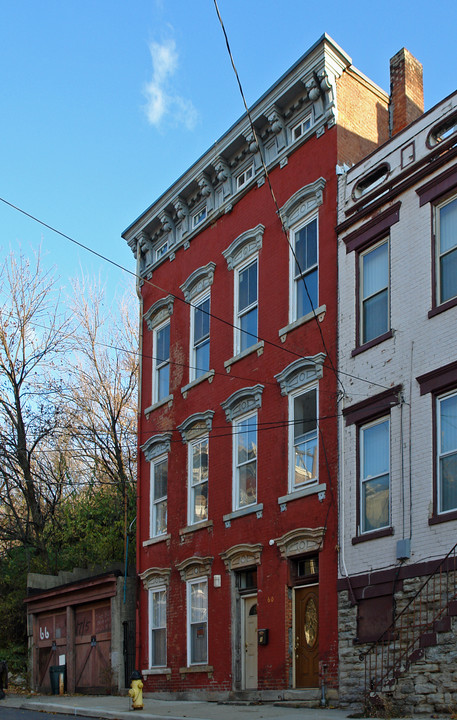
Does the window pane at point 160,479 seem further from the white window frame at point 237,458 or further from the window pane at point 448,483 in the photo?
the window pane at point 448,483

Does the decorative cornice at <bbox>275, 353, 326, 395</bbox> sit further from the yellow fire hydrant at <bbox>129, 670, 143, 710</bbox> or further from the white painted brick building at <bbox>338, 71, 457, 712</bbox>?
the yellow fire hydrant at <bbox>129, 670, 143, 710</bbox>

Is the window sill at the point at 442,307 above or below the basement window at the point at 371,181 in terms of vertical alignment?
below

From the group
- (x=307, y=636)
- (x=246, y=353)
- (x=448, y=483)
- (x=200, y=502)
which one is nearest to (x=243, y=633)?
(x=307, y=636)

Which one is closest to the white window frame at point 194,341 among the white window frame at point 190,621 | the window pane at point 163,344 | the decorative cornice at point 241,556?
the window pane at point 163,344

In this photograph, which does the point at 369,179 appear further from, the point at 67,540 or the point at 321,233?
the point at 67,540

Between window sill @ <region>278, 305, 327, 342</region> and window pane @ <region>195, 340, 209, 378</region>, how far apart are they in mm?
3629

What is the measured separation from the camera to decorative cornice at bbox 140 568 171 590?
2202 centimetres

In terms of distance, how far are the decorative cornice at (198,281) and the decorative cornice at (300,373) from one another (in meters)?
4.46

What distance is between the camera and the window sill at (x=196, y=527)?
2055cm

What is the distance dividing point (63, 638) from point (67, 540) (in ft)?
18.3

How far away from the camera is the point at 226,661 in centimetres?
1900

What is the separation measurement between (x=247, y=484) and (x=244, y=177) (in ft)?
23.9

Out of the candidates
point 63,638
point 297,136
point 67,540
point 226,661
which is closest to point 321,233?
point 297,136

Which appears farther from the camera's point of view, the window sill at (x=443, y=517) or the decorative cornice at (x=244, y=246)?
the decorative cornice at (x=244, y=246)
